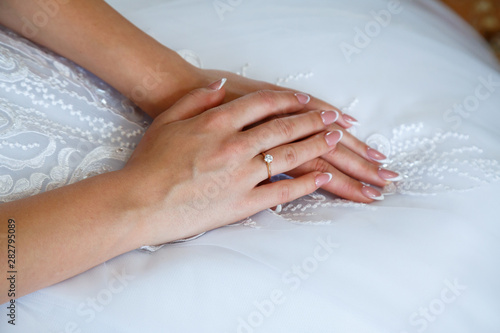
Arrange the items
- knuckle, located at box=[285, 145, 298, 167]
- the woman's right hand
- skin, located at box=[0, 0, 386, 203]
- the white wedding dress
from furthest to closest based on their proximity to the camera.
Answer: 1. skin, located at box=[0, 0, 386, 203]
2. knuckle, located at box=[285, 145, 298, 167]
3. the woman's right hand
4. the white wedding dress

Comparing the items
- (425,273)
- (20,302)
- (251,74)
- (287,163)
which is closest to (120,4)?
(251,74)

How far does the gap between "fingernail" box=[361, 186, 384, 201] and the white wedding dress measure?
0.05 ft

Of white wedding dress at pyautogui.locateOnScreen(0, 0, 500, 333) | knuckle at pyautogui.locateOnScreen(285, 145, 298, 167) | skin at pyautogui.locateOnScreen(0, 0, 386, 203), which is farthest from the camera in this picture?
skin at pyautogui.locateOnScreen(0, 0, 386, 203)

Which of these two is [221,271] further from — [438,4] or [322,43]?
[438,4]

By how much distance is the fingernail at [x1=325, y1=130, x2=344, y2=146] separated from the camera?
33.7 inches

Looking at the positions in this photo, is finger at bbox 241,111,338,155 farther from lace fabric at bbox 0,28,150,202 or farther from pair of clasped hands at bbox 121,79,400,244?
lace fabric at bbox 0,28,150,202

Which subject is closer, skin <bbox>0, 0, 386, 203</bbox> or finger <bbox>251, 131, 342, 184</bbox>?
finger <bbox>251, 131, 342, 184</bbox>

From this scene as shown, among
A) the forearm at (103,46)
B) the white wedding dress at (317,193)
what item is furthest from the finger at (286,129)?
the forearm at (103,46)

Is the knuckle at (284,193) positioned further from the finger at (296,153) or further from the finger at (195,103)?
the finger at (195,103)

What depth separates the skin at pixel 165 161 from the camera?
64cm

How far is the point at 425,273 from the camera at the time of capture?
65 centimetres

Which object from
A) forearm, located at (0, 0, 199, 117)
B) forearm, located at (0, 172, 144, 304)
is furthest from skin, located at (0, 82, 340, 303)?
forearm, located at (0, 0, 199, 117)

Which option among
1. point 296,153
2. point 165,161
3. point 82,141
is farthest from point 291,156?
point 82,141

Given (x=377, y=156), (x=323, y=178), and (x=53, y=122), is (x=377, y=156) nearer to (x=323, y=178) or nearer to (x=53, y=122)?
(x=323, y=178)
